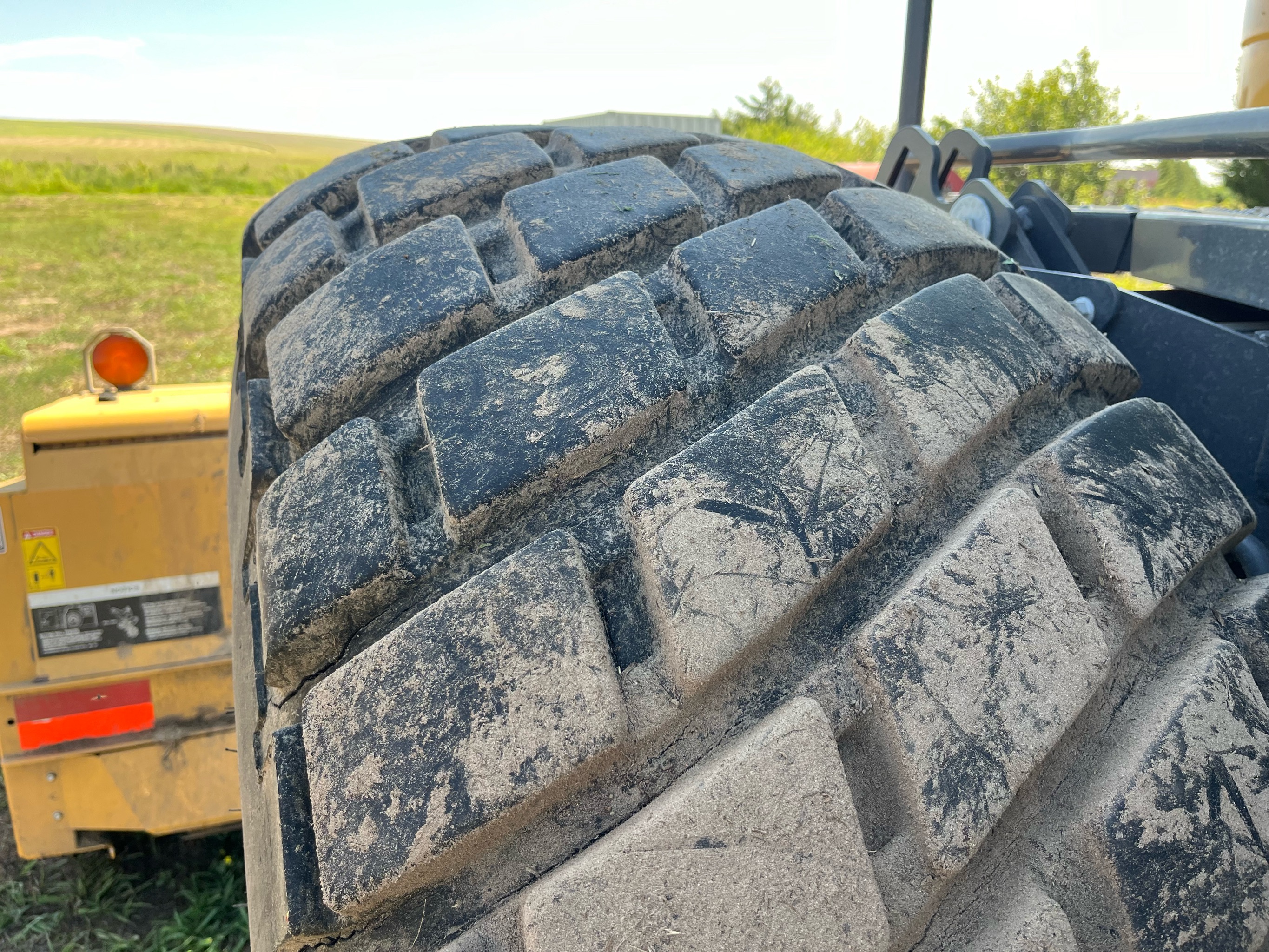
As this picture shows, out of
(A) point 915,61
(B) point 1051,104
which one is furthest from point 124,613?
(B) point 1051,104

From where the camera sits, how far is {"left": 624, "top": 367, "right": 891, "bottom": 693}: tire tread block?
0.65m

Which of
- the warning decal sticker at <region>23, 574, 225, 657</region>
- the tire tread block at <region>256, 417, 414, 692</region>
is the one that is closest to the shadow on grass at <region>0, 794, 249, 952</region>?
the warning decal sticker at <region>23, 574, 225, 657</region>

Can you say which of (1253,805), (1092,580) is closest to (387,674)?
(1092,580)

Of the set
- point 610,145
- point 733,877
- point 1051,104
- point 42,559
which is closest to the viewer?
point 733,877

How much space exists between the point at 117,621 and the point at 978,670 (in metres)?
1.70

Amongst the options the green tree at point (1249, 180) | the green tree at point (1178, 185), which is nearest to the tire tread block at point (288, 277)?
the green tree at point (1249, 180)

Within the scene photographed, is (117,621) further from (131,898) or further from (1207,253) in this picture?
(1207,253)

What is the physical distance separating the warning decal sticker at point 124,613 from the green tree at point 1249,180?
17.6 ft

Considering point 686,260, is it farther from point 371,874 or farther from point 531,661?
point 371,874

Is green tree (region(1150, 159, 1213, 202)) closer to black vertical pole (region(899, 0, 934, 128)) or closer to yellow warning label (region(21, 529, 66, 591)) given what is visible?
black vertical pole (region(899, 0, 934, 128))

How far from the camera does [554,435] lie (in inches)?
29.3

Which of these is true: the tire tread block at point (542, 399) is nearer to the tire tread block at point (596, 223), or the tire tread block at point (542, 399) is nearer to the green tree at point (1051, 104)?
the tire tread block at point (596, 223)

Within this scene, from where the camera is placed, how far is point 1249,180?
208 inches

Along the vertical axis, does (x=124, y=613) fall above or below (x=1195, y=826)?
below
